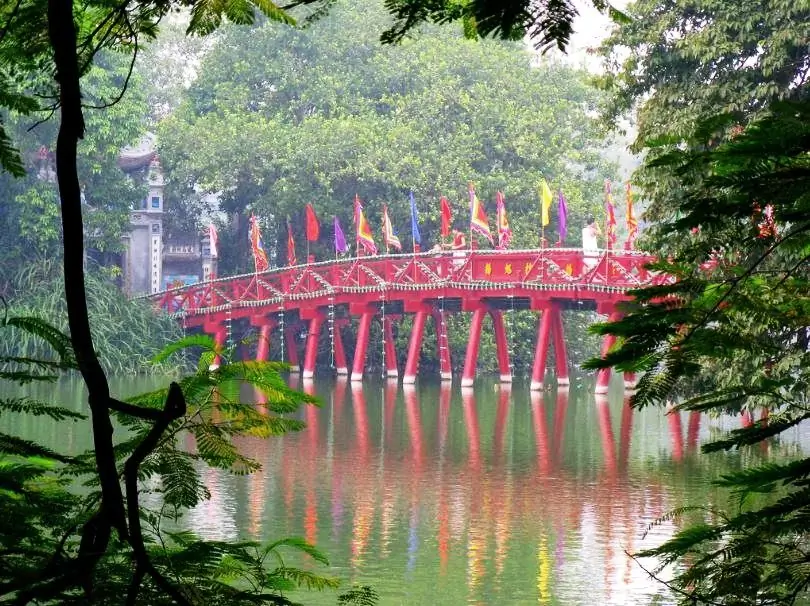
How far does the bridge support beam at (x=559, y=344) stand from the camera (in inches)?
1123

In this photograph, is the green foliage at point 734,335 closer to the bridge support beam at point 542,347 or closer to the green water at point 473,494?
the green water at point 473,494

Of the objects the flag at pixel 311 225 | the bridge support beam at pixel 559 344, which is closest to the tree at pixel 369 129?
the flag at pixel 311 225

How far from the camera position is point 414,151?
35.1m

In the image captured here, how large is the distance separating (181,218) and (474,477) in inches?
960

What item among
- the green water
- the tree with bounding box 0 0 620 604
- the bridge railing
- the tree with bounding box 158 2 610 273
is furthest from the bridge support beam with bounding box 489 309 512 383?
the tree with bounding box 0 0 620 604

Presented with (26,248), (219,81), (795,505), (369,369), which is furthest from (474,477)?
(219,81)

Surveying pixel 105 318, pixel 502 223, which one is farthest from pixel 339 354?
pixel 502 223

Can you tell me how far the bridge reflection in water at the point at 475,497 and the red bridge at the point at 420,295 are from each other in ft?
12.8

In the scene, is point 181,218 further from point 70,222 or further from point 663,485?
point 70,222

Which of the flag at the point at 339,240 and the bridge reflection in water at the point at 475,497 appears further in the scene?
the flag at the point at 339,240

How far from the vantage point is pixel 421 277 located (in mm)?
29797

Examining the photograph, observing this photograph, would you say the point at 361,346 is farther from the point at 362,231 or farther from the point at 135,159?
the point at 135,159

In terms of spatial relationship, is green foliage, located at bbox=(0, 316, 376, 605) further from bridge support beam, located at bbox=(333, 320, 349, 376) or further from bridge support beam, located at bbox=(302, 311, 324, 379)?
bridge support beam, located at bbox=(333, 320, 349, 376)

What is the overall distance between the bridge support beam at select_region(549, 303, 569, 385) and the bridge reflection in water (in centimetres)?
451
